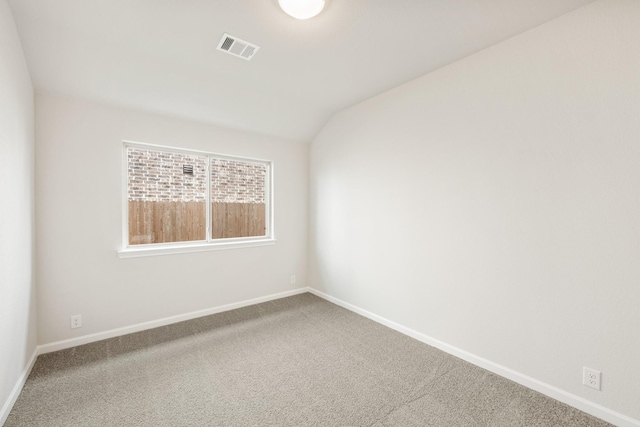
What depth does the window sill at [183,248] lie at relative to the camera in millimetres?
2904

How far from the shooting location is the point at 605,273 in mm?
1738

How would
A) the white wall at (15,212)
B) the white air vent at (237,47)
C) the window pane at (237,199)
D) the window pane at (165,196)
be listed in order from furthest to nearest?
the window pane at (237,199) → the window pane at (165,196) → the white air vent at (237,47) → the white wall at (15,212)

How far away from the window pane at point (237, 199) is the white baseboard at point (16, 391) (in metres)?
1.89

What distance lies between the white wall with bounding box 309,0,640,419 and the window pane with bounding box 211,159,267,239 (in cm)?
169

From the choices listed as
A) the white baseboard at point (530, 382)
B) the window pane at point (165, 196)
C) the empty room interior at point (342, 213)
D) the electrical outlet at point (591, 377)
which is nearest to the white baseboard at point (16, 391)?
the empty room interior at point (342, 213)

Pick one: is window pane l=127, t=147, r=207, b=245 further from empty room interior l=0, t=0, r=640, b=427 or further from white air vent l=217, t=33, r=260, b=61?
white air vent l=217, t=33, r=260, b=61

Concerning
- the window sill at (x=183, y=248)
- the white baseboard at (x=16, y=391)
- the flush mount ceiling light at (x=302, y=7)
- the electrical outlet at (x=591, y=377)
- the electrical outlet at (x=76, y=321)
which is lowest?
the white baseboard at (x=16, y=391)

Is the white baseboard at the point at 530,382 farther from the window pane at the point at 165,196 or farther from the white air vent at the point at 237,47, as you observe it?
the white air vent at the point at 237,47

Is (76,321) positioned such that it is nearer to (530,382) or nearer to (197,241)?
(197,241)

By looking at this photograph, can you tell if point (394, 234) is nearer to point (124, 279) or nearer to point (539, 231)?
point (539, 231)

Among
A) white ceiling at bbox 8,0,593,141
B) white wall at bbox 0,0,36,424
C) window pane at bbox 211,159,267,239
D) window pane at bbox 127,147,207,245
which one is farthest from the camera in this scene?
window pane at bbox 211,159,267,239

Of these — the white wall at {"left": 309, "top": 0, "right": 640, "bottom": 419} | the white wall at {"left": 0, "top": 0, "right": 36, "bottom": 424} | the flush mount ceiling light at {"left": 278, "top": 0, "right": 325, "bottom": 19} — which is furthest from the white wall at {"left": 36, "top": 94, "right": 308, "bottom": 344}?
the white wall at {"left": 309, "top": 0, "right": 640, "bottom": 419}

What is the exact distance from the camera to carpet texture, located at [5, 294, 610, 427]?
176 centimetres

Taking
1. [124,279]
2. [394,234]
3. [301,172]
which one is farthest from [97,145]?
[394,234]
